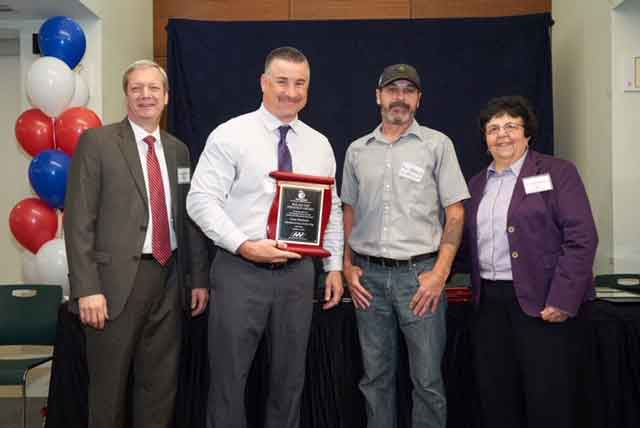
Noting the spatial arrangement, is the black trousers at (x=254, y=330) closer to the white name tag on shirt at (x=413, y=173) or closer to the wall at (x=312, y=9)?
the white name tag on shirt at (x=413, y=173)

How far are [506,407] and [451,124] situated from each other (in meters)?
2.81

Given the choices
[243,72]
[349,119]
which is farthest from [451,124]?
[243,72]

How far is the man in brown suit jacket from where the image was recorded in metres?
2.28

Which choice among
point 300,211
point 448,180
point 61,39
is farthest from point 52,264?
point 448,180

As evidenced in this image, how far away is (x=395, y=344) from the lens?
2.47 meters

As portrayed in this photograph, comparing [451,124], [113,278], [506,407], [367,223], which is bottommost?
[506,407]

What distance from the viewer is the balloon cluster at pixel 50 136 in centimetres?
338

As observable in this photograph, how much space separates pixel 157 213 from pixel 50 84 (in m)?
1.57

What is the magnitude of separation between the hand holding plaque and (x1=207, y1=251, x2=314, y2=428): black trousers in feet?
0.33

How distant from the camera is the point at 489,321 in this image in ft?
7.57

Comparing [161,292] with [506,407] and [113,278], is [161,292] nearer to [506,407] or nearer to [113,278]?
[113,278]

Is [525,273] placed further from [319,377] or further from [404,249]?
[319,377]

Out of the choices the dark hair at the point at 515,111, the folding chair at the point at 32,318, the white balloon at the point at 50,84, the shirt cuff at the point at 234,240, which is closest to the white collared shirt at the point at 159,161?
the shirt cuff at the point at 234,240

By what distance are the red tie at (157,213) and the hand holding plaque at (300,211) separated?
48cm
